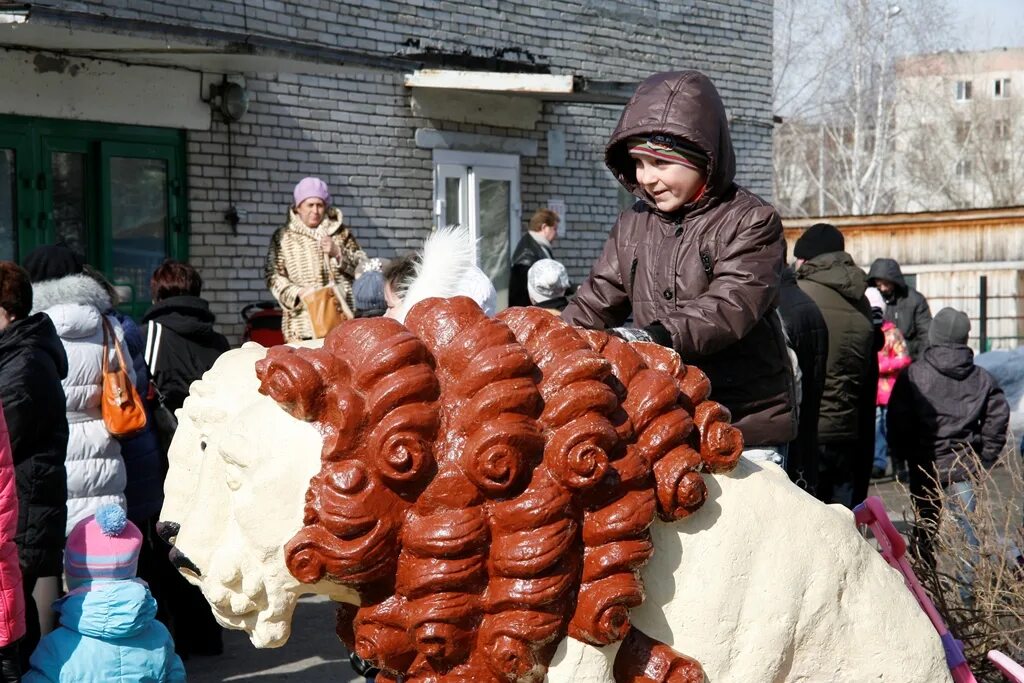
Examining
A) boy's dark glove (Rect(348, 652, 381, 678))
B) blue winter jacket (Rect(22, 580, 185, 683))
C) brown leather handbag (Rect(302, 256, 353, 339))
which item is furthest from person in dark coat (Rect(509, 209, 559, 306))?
boy's dark glove (Rect(348, 652, 381, 678))

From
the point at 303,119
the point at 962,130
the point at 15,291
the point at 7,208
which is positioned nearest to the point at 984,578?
the point at 15,291

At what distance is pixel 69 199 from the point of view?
983 cm

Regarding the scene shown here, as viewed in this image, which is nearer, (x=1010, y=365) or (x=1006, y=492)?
(x=1006, y=492)

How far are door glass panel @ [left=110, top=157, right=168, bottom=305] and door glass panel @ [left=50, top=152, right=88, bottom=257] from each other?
25 centimetres

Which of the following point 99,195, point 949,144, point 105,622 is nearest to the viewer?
point 105,622

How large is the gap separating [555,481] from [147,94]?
8.71m

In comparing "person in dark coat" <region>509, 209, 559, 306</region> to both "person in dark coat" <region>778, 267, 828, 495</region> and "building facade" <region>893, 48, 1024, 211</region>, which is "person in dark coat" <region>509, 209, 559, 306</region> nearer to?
"person in dark coat" <region>778, 267, 828, 495</region>

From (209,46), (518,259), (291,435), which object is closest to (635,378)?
(291,435)

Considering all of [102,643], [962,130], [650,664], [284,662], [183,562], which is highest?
[962,130]

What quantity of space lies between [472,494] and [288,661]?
426 centimetres

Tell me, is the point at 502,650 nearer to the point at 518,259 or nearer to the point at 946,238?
the point at 518,259

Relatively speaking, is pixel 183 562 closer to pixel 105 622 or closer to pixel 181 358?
pixel 105 622

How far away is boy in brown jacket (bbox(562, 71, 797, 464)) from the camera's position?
9.98ft

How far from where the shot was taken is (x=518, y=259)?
10.3 m
